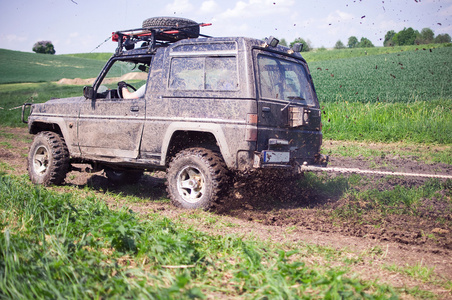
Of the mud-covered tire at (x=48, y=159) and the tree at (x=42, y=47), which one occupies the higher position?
the tree at (x=42, y=47)

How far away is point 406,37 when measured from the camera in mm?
62500

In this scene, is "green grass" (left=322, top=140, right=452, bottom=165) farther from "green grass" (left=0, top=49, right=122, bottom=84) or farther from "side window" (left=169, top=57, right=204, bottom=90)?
"green grass" (left=0, top=49, right=122, bottom=84)

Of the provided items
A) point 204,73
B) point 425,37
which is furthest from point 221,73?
point 425,37

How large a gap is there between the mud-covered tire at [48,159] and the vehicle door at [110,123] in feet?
1.48

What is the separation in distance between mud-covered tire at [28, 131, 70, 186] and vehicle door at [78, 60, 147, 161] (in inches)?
17.8

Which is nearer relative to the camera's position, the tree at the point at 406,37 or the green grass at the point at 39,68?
the green grass at the point at 39,68

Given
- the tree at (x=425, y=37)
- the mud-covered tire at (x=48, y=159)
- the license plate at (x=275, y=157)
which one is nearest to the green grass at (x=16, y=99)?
the mud-covered tire at (x=48, y=159)

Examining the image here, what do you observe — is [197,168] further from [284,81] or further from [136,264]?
[136,264]

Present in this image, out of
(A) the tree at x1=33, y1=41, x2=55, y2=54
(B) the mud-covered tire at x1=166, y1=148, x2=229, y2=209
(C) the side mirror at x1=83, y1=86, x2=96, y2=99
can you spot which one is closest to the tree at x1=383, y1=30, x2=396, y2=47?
(C) the side mirror at x1=83, y1=86, x2=96, y2=99

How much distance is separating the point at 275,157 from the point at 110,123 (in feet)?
9.02

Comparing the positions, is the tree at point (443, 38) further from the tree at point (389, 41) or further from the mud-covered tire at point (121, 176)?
the mud-covered tire at point (121, 176)

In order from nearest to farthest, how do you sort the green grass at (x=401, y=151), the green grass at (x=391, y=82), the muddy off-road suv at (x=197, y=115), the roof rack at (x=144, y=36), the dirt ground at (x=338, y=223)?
1. the dirt ground at (x=338, y=223)
2. the muddy off-road suv at (x=197, y=115)
3. the roof rack at (x=144, y=36)
4. the green grass at (x=401, y=151)
5. the green grass at (x=391, y=82)

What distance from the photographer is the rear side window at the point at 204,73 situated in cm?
520

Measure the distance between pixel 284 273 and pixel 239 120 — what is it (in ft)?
8.55
